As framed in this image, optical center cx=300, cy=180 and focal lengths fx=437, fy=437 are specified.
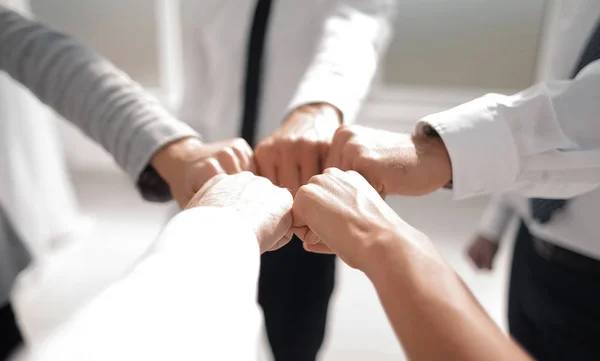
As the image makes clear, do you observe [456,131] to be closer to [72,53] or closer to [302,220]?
[302,220]

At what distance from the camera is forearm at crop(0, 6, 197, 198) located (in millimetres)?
597

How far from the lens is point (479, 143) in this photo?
18.7 inches

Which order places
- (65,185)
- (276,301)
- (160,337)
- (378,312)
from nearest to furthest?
(160,337), (276,301), (378,312), (65,185)

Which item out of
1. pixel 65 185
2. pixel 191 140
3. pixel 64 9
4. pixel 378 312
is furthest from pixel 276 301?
pixel 64 9

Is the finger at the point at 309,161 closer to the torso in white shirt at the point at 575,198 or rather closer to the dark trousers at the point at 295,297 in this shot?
the dark trousers at the point at 295,297

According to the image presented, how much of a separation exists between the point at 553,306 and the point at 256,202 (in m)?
0.46

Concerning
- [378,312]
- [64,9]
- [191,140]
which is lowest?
[378,312]

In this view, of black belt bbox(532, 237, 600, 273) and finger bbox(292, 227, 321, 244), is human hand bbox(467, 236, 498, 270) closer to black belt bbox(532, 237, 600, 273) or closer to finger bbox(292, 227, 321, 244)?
black belt bbox(532, 237, 600, 273)

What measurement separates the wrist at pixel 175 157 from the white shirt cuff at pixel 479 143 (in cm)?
31

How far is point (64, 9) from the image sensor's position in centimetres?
179

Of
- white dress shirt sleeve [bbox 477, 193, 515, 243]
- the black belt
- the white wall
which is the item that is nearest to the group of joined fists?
the black belt

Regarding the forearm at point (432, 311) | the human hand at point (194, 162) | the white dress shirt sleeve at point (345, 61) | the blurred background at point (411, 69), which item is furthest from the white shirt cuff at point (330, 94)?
the blurred background at point (411, 69)

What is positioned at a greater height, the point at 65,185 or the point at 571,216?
the point at 571,216

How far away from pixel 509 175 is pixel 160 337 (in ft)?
1.31
